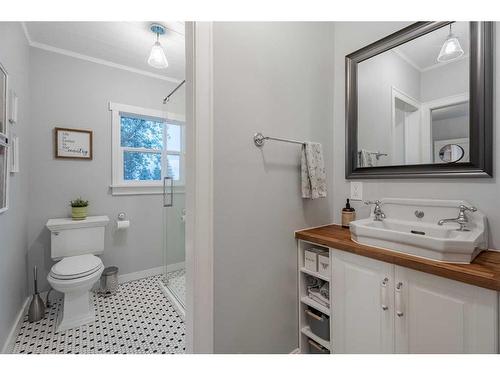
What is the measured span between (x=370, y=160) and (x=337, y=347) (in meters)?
1.10

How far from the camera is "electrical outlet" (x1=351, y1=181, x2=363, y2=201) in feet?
4.97

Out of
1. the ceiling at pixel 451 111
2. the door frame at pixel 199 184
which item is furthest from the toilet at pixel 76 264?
the ceiling at pixel 451 111

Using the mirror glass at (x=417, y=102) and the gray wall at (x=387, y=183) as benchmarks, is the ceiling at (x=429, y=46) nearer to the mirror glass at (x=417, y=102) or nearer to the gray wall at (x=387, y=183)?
the mirror glass at (x=417, y=102)

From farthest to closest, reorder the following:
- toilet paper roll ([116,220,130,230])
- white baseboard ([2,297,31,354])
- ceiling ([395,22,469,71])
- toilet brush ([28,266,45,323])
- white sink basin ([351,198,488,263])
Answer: toilet paper roll ([116,220,130,230])
toilet brush ([28,266,45,323])
white baseboard ([2,297,31,354])
ceiling ([395,22,469,71])
white sink basin ([351,198,488,263])

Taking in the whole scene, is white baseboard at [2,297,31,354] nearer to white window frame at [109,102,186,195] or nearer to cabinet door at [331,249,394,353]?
white window frame at [109,102,186,195]

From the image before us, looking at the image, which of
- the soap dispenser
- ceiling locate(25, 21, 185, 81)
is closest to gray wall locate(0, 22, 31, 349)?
ceiling locate(25, 21, 185, 81)

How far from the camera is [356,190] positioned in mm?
1533

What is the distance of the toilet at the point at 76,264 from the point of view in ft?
5.76

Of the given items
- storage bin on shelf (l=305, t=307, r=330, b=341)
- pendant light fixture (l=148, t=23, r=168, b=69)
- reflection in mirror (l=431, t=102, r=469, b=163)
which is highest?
pendant light fixture (l=148, t=23, r=168, b=69)

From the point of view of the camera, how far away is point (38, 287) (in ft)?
7.01

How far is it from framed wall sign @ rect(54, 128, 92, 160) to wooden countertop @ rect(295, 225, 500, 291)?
232 centimetres

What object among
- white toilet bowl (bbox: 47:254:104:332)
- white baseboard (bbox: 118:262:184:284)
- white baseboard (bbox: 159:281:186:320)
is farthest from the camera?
white baseboard (bbox: 118:262:184:284)

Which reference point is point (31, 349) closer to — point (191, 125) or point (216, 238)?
point (216, 238)

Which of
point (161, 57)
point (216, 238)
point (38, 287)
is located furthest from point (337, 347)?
point (38, 287)
